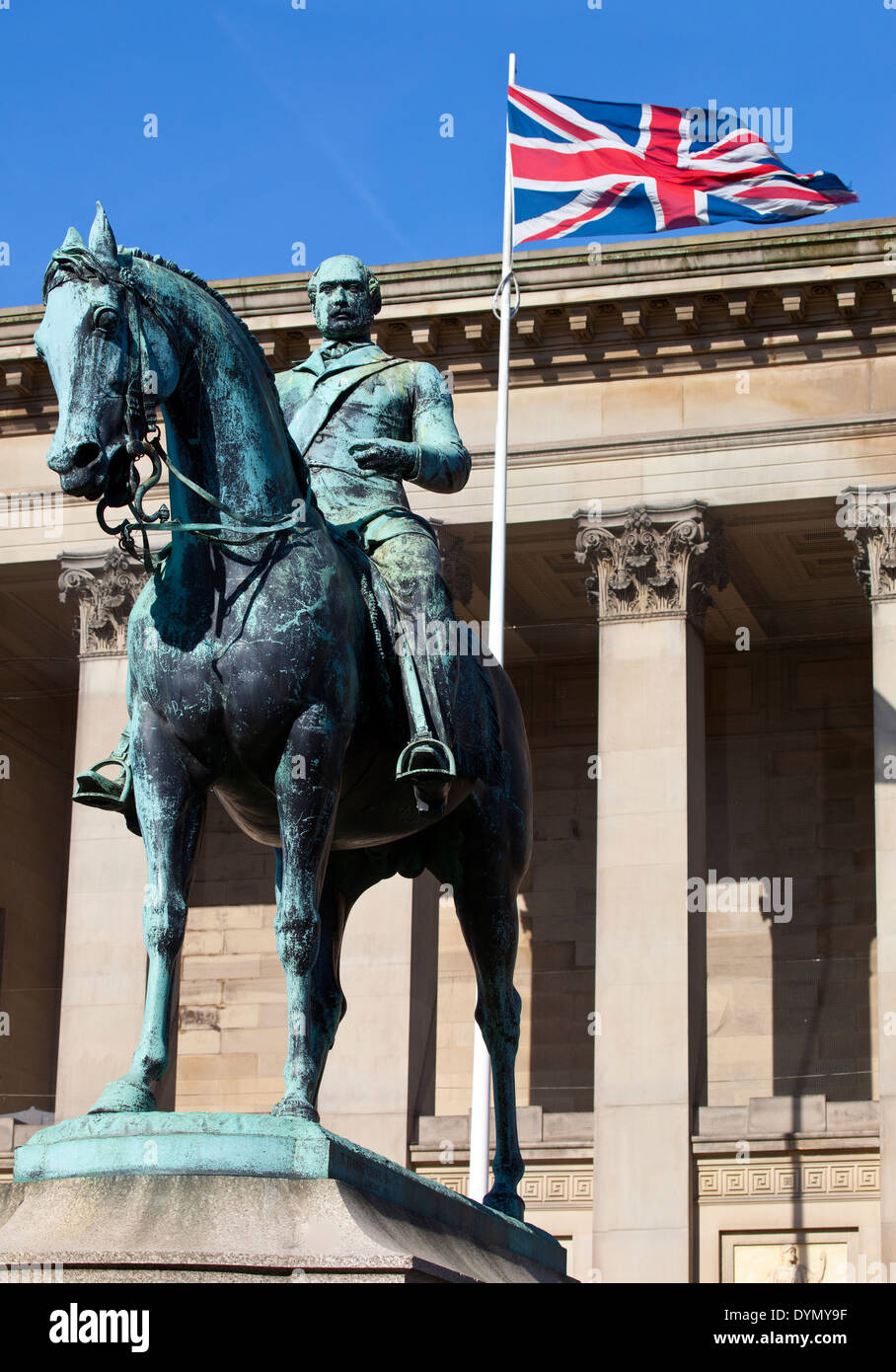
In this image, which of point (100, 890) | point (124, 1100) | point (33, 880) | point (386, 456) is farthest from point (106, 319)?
point (33, 880)

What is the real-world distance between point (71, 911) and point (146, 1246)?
1086 inches

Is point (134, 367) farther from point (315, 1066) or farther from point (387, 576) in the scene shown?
point (315, 1066)

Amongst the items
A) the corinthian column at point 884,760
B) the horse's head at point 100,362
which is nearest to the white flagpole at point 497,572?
the corinthian column at point 884,760

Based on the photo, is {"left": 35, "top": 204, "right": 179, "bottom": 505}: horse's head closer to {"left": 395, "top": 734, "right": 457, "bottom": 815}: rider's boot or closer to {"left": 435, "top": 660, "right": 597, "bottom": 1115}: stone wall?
{"left": 395, "top": 734, "right": 457, "bottom": 815}: rider's boot

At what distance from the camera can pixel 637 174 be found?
31.8 m

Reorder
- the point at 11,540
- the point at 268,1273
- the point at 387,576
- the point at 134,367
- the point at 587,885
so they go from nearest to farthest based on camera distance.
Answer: the point at 268,1273, the point at 134,367, the point at 387,576, the point at 11,540, the point at 587,885

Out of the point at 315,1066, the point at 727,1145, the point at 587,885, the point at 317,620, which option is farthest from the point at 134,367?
the point at 587,885

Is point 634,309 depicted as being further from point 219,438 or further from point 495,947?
point 219,438

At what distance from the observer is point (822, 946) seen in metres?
39.8

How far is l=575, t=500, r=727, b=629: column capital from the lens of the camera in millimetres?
35031

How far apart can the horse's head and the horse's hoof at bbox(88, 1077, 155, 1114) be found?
7.81ft

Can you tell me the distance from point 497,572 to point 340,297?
17.9 m

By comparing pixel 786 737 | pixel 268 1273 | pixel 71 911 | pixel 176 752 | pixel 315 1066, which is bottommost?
pixel 268 1273

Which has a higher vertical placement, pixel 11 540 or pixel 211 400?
pixel 11 540
